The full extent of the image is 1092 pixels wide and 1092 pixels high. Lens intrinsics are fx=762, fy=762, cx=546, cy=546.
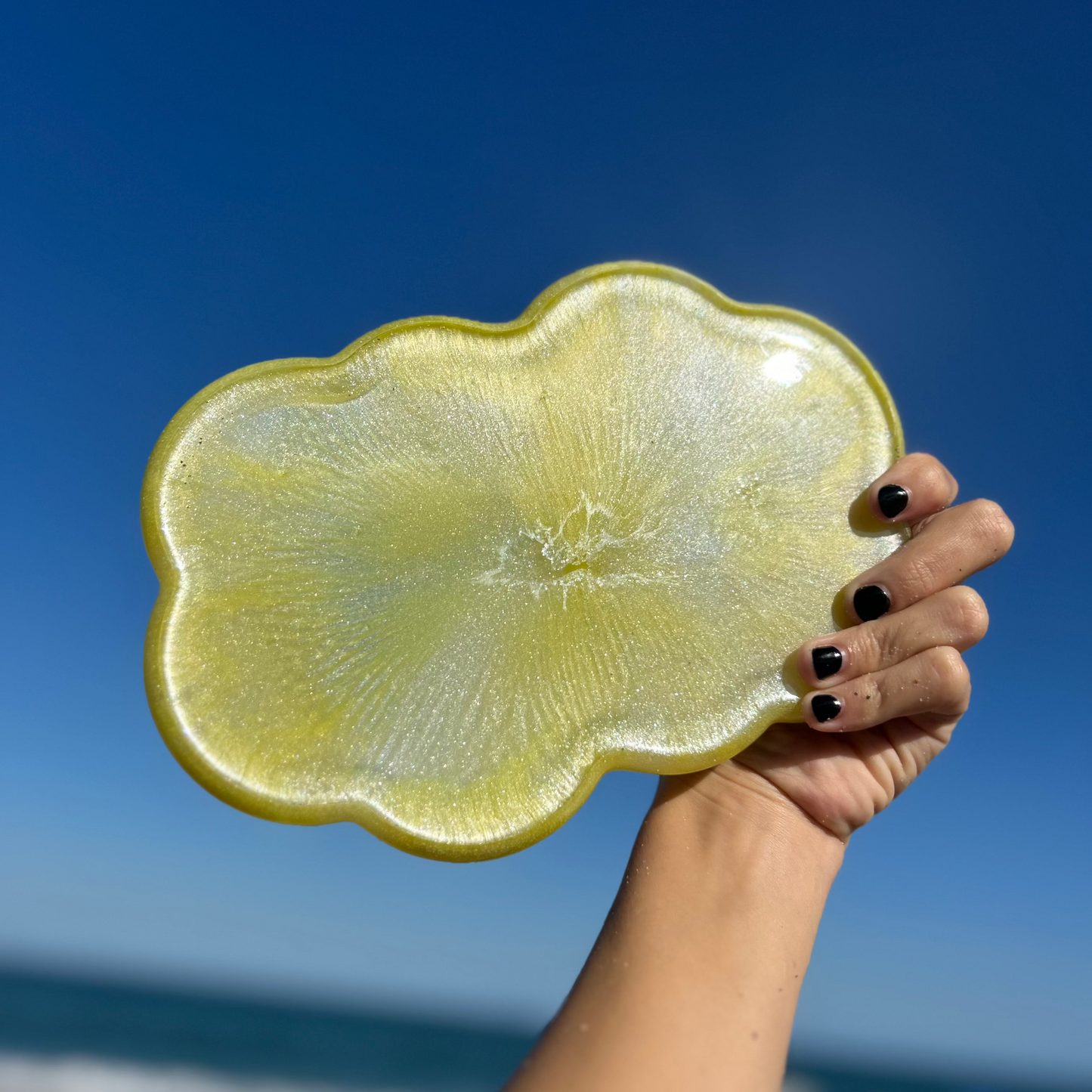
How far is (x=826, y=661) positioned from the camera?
69.8 inches

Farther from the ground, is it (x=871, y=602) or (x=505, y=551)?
(x=871, y=602)

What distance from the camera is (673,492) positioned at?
75.7 inches

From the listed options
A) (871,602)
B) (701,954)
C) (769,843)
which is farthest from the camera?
(769,843)

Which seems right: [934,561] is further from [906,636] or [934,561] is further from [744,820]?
[744,820]

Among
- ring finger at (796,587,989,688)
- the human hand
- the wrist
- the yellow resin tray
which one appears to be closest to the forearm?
the wrist

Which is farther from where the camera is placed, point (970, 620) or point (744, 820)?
point (744, 820)

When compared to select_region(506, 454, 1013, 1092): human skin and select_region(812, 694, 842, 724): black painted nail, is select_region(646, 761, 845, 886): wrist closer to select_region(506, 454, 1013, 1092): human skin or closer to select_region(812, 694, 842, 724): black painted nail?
select_region(506, 454, 1013, 1092): human skin

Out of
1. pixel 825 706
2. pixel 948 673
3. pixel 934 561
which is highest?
pixel 934 561

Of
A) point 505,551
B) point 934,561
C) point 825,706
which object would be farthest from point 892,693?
point 505,551

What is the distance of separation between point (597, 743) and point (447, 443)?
80cm

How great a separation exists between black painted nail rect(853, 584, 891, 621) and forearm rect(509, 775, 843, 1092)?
58 centimetres

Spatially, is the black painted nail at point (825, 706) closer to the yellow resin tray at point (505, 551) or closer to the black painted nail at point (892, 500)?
the yellow resin tray at point (505, 551)

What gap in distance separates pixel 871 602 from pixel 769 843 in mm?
690

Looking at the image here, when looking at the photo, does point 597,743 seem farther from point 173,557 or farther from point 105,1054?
point 105,1054
